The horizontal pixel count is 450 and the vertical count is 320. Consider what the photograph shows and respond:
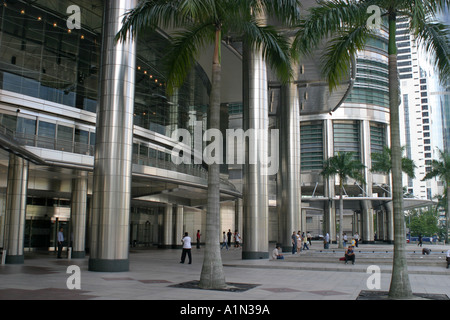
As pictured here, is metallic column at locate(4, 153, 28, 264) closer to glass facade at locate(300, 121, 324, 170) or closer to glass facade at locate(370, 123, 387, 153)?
glass facade at locate(300, 121, 324, 170)

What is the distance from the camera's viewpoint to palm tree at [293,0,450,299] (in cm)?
1236

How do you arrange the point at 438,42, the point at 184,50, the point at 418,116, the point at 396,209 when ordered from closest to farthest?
the point at 396,209 < the point at 438,42 < the point at 184,50 < the point at 418,116

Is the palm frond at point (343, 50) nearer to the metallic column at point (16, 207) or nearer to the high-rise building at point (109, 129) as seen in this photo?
the high-rise building at point (109, 129)

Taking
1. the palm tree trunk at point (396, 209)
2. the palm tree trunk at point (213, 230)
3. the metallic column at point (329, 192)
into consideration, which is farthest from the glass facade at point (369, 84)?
the palm tree trunk at point (213, 230)

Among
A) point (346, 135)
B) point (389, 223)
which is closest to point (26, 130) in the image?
point (346, 135)

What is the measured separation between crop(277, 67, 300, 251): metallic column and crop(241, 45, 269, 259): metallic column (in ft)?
27.4

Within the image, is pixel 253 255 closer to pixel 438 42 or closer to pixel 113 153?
pixel 113 153

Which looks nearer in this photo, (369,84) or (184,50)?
(184,50)

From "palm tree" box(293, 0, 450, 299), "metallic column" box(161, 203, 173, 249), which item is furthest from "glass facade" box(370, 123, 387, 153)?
"palm tree" box(293, 0, 450, 299)

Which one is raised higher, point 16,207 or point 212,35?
point 212,35

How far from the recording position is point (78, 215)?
29.3 m

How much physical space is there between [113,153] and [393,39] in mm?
11892

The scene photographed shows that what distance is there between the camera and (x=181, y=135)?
39375 mm

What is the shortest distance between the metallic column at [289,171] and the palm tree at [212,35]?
20.8 meters
